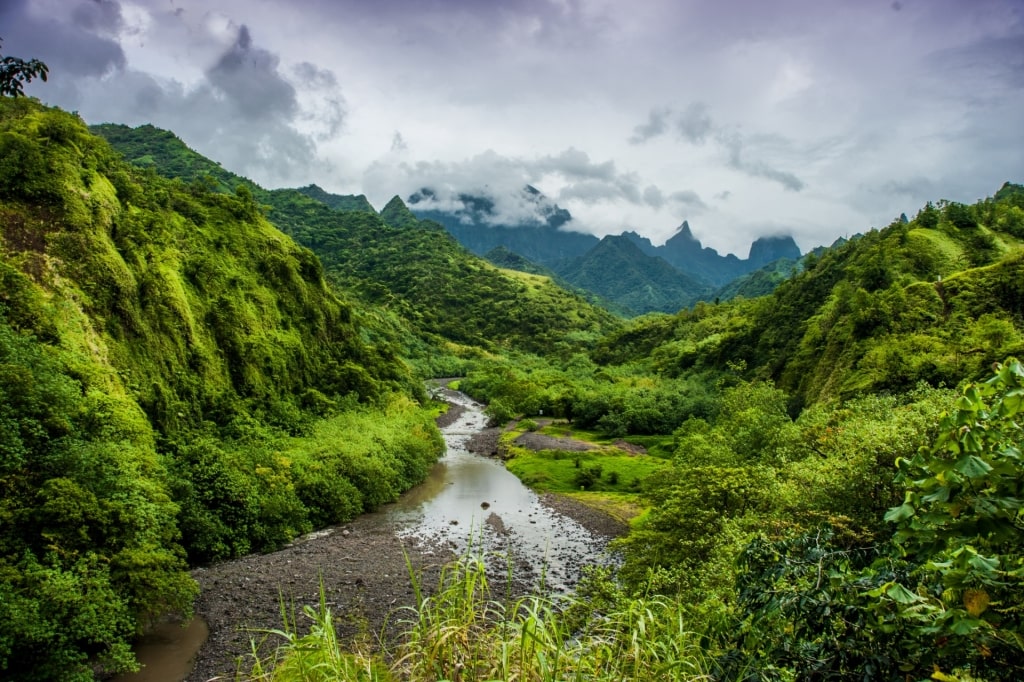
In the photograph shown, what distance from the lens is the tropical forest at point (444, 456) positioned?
4289mm

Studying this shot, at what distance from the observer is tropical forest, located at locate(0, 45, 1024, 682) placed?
14.1 ft

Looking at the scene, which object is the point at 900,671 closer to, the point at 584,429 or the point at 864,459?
the point at 864,459

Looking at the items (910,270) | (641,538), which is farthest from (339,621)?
(910,270)

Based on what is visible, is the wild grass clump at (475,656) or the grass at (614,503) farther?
the grass at (614,503)

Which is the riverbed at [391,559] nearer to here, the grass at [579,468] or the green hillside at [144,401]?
the green hillside at [144,401]

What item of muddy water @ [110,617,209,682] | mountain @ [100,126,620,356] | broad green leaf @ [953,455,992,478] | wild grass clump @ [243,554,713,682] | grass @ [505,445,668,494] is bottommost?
muddy water @ [110,617,209,682]

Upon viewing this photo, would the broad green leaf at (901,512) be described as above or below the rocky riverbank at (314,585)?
above

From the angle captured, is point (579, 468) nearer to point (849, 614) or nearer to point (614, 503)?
point (614, 503)

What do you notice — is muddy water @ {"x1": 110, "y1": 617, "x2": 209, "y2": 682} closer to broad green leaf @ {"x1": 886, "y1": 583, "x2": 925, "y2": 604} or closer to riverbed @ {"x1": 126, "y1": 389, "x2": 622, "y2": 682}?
riverbed @ {"x1": 126, "y1": 389, "x2": 622, "y2": 682}

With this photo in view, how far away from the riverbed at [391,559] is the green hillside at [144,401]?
1.70 m

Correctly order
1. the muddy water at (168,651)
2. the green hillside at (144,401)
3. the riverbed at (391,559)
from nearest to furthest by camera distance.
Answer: the green hillside at (144,401)
the muddy water at (168,651)
the riverbed at (391,559)

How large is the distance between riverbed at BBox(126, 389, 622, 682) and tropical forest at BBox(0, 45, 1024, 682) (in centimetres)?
61

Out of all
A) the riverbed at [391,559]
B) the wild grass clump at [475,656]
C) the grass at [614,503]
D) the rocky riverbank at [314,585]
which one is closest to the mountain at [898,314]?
the grass at [614,503]

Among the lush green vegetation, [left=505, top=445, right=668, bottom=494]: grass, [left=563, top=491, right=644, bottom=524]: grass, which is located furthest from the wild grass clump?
[left=505, top=445, right=668, bottom=494]: grass
